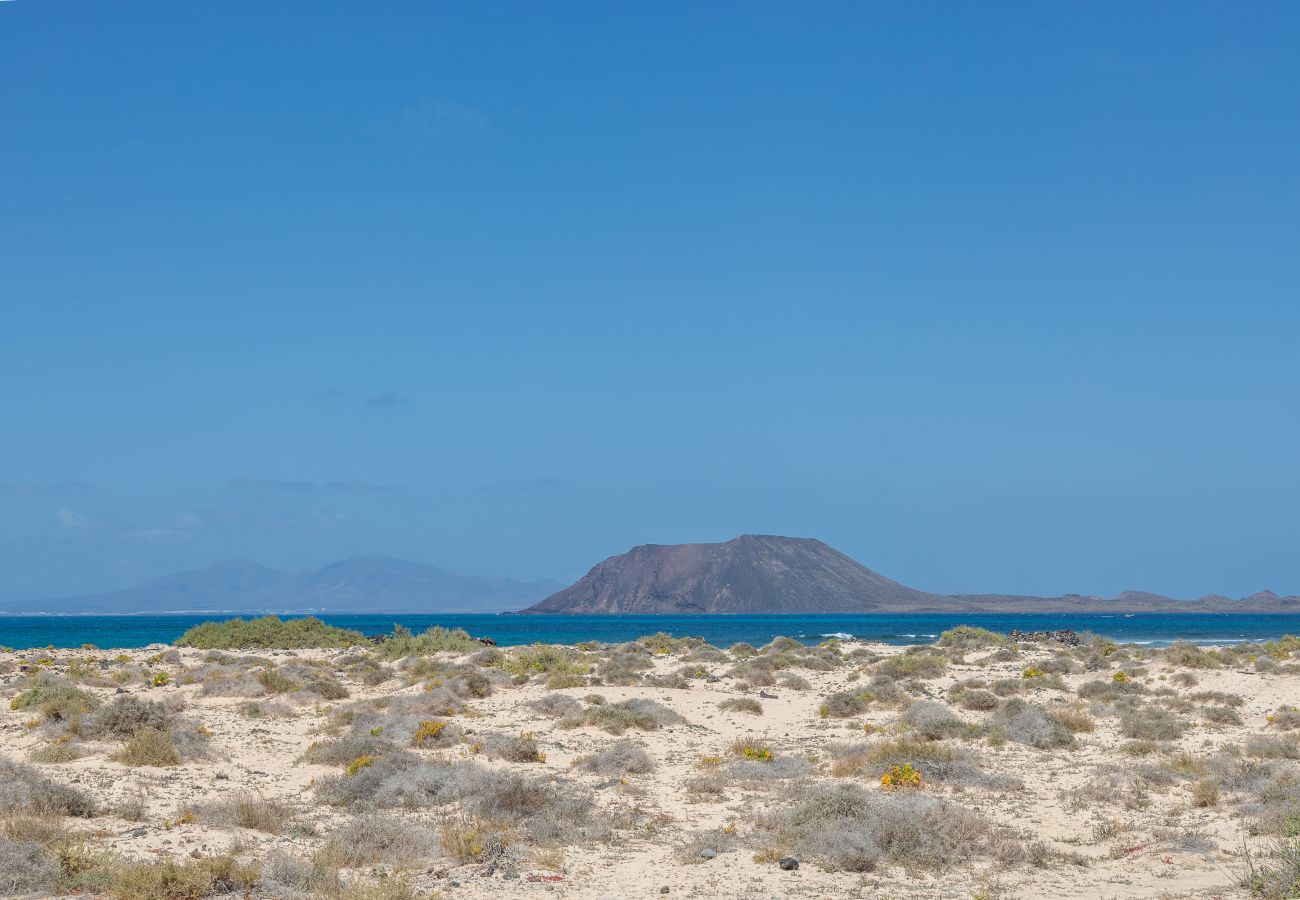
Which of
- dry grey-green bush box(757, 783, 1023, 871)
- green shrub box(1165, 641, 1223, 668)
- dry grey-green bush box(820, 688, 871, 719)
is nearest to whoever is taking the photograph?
Result: dry grey-green bush box(757, 783, 1023, 871)

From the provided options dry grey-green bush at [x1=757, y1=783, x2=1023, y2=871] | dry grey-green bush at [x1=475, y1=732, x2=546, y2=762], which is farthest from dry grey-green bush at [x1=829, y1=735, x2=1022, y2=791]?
dry grey-green bush at [x1=475, y1=732, x2=546, y2=762]

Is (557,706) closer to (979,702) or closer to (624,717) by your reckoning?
(624,717)

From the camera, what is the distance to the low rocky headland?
10.5 metres

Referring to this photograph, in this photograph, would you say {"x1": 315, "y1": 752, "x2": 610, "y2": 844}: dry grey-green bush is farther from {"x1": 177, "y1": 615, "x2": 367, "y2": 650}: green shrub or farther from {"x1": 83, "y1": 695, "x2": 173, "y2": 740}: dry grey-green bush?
{"x1": 177, "y1": 615, "x2": 367, "y2": 650}: green shrub

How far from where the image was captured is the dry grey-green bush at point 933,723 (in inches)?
787

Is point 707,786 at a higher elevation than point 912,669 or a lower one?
lower

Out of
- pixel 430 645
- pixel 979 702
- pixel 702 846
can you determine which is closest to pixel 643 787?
pixel 702 846

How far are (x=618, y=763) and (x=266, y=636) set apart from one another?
1451 inches

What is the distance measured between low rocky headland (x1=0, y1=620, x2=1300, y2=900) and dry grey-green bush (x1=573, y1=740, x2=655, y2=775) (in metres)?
0.07

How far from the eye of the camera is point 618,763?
672 inches

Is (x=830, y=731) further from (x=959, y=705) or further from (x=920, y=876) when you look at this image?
(x=920, y=876)

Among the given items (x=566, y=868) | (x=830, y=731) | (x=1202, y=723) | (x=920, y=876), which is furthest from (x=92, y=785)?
(x=1202, y=723)

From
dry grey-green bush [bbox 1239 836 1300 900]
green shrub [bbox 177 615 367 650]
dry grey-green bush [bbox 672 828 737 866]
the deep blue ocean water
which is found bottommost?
the deep blue ocean water

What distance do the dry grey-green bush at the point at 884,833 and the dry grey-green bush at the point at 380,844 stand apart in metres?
4.18
